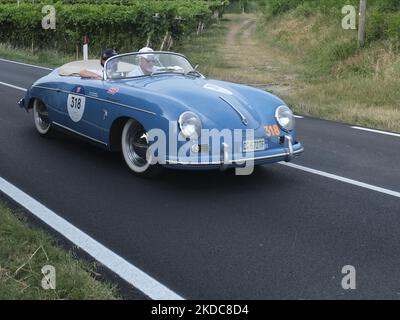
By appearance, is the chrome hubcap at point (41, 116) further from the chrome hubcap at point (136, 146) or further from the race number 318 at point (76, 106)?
the chrome hubcap at point (136, 146)

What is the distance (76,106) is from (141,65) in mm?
930

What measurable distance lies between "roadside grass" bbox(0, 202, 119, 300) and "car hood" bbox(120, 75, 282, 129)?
2.08 metres

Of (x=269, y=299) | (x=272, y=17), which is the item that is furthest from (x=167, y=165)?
(x=272, y=17)

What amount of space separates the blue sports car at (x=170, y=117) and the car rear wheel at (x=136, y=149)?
11 mm

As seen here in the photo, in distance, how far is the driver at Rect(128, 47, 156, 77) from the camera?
703 cm

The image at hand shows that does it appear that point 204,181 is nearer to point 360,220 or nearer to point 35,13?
point 360,220

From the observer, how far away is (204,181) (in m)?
6.33

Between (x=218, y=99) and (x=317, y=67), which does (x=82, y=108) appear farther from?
(x=317, y=67)

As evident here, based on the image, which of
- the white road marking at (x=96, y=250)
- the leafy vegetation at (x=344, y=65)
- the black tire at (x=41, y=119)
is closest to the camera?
the white road marking at (x=96, y=250)

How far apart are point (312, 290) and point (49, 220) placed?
95.5 inches

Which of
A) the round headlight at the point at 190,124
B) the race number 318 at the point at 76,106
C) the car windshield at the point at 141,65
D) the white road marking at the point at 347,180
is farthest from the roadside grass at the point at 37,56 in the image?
the round headlight at the point at 190,124

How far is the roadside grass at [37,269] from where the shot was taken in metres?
3.67

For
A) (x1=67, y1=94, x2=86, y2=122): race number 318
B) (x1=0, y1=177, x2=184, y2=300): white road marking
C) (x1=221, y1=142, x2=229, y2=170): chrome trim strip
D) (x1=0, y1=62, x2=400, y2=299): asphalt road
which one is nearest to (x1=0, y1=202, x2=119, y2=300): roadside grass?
(x1=0, y1=177, x2=184, y2=300): white road marking

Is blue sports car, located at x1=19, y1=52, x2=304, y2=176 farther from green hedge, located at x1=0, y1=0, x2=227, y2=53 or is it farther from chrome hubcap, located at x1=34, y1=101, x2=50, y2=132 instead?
green hedge, located at x1=0, y1=0, x2=227, y2=53
